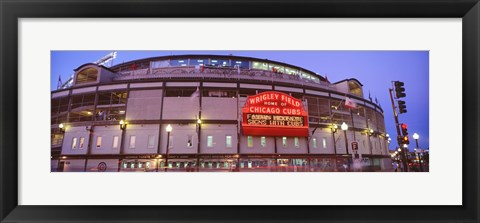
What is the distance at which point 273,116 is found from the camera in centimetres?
1270

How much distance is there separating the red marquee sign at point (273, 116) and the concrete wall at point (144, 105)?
4.29 meters

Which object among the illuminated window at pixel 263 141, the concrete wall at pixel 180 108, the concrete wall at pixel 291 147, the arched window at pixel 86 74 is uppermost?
Answer: the arched window at pixel 86 74

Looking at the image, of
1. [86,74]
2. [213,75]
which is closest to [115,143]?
[86,74]

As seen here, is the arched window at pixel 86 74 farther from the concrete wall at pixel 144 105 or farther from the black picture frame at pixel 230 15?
the black picture frame at pixel 230 15

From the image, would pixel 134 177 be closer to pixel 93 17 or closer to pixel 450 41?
pixel 93 17

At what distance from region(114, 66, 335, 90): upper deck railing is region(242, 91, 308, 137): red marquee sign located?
0.88 metres

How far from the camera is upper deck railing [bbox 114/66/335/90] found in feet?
40.3

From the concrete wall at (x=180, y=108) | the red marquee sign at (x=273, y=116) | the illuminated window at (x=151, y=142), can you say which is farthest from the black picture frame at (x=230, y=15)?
the concrete wall at (x=180, y=108)

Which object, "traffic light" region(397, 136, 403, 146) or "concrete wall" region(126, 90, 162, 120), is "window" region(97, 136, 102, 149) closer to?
"concrete wall" region(126, 90, 162, 120)

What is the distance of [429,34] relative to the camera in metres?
4.49

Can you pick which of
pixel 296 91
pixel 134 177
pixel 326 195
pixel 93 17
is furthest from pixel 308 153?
pixel 93 17

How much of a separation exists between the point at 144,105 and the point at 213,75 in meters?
3.70

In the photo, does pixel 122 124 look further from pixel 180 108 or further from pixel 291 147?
pixel 291 147

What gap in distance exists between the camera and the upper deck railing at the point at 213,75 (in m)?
12.3
